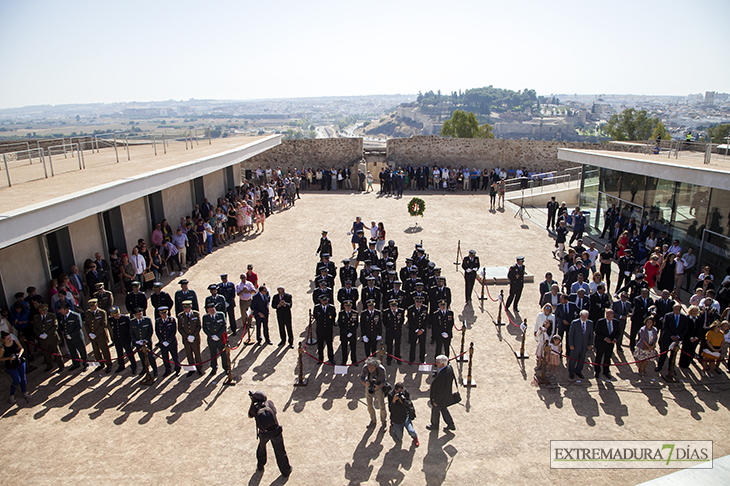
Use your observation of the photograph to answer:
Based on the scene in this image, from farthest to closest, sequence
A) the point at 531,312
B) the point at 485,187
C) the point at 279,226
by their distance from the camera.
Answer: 1. the point at 485,187
2. the point at 279,226
3. the point at 531,312

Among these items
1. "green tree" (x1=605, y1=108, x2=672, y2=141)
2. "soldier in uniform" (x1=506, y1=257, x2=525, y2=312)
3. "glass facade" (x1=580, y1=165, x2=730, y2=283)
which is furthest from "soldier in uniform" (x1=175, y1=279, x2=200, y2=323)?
"green tree" (x1=605, y1=108, x2=672, y2=141)

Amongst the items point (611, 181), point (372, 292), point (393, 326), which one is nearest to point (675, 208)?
point (611, 181)

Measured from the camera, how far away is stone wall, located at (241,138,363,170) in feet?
98.5

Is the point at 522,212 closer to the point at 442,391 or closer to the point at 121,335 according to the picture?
the point at 442,391

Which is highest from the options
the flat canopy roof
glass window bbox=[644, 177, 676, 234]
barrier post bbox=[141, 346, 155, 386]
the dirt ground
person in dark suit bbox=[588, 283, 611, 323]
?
the flat canopy roof

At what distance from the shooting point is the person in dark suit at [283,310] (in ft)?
30.7

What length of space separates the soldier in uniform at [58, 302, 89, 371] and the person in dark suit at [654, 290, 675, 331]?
35.7 ft

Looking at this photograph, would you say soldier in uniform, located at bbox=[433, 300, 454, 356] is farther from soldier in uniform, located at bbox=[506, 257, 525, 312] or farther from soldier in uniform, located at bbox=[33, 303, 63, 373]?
soldier in uniform, located at bbox=[33, 303, 63, 373]

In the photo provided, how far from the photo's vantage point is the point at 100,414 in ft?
24.5

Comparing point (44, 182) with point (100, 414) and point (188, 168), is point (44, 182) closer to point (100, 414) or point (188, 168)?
point (188, 168)

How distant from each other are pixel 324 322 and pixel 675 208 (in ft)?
36.6

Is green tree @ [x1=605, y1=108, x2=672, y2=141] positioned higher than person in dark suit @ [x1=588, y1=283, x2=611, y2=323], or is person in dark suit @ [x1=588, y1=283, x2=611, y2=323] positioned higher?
green tree @ [x1=605, y1=108, x2=672, y2=141]

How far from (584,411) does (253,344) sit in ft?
20.9

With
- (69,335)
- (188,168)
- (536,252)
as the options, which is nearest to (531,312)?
(536,252)
